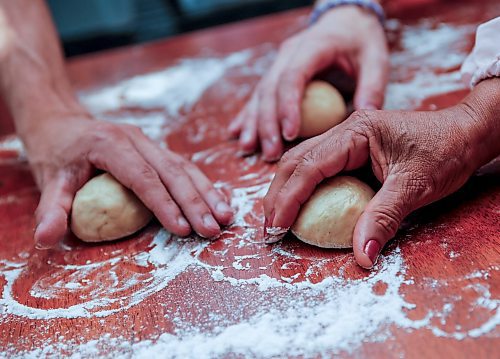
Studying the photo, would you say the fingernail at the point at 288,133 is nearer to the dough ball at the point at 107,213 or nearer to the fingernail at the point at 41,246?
the dough ball at the point at 107,213

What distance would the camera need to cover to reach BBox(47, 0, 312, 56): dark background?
2877mm

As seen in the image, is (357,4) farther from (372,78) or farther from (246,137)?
(246,137)

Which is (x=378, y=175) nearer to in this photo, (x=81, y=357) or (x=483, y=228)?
(x=483, y=228)

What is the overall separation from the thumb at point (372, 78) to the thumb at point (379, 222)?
491 millimetres

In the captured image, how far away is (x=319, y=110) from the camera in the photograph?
4.84ft

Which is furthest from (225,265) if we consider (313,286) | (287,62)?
(287,62)

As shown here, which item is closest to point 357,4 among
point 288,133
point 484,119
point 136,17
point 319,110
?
point 319,110

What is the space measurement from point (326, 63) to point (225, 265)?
77 centimetres

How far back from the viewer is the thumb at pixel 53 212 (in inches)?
46.7

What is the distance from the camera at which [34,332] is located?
39.0 inches

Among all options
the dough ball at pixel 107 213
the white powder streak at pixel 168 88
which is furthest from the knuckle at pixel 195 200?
the white powder streak at pixel 168 88

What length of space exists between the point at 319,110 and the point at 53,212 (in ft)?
2.45

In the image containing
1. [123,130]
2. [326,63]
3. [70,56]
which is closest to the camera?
[123,130]

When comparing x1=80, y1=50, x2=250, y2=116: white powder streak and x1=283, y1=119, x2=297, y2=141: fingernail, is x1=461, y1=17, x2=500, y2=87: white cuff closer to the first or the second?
x1=283, y1=119, x2=297, y2=141: fingernail
